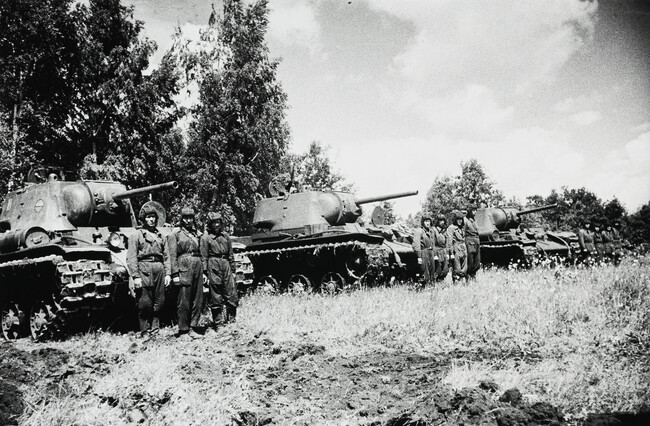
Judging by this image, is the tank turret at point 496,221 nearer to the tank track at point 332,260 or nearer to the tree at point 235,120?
the tank track at point 332,260

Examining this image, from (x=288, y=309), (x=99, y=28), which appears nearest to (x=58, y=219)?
(x=288, y=309)

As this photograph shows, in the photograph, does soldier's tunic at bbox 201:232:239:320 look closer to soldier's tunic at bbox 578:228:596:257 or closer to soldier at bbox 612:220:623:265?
soldier's tunic at bbox 578:228:596:257

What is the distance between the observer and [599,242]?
17578 millimetres

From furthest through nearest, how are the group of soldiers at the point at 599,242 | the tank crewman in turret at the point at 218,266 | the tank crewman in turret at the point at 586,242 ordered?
the group of soldiers at the point at 599,242 → the tank crewman in turret at the point at 586,242 → the tank crewman in turret at the point at 218,266

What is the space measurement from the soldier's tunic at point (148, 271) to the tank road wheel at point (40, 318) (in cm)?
152

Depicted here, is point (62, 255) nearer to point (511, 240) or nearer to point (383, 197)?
point (383, 197)

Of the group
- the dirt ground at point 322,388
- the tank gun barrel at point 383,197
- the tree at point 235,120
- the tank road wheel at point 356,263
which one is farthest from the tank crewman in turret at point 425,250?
the tree at point 235,120

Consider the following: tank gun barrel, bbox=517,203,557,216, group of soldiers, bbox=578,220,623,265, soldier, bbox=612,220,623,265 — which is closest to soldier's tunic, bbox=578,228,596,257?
group of soldiers, bbox=578,220,623,265

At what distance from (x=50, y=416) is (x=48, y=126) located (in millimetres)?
21194

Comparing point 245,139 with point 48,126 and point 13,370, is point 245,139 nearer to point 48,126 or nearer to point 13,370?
point 48,126

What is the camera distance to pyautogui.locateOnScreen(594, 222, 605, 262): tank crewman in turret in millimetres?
17312

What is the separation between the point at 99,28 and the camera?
22.8 meters

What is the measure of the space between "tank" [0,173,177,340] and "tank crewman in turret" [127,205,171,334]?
466 mm

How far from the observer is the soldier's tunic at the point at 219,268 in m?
8.21
